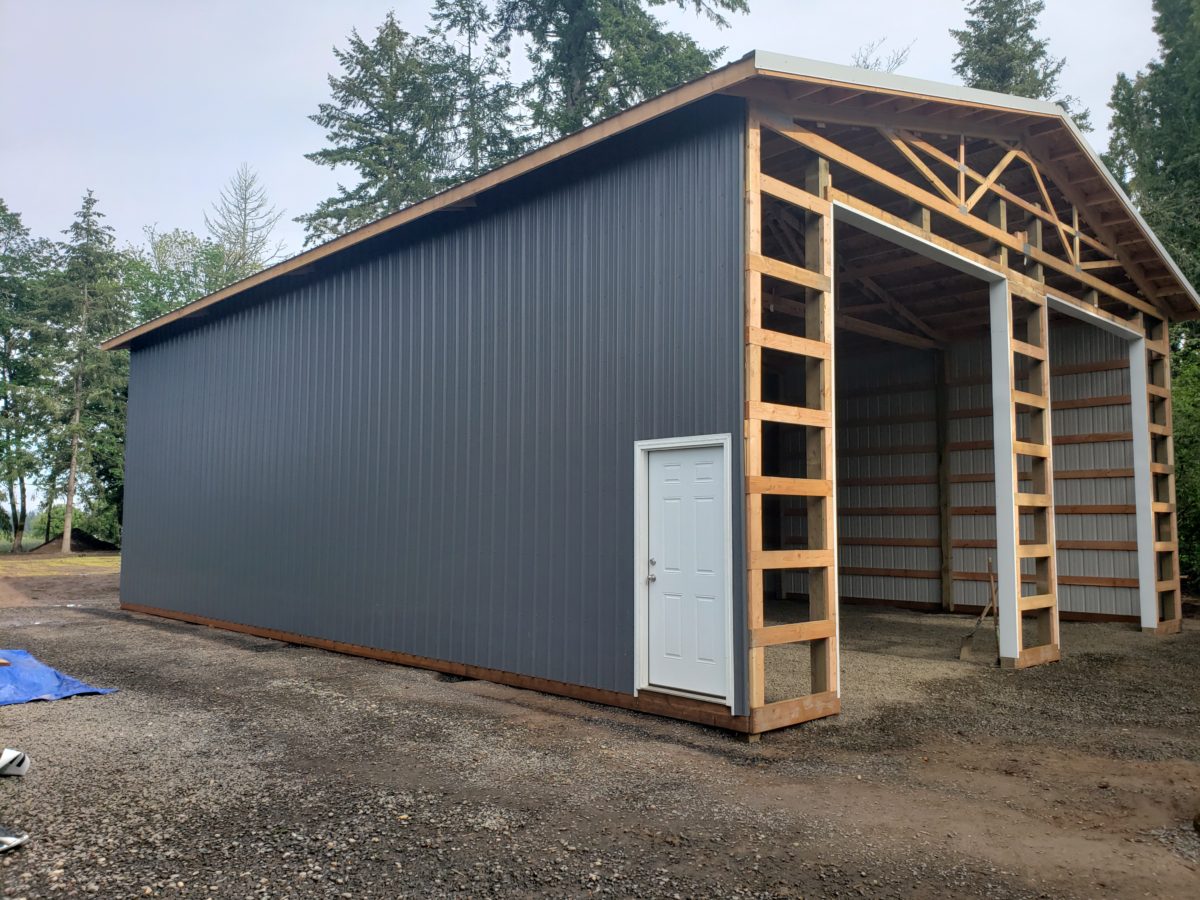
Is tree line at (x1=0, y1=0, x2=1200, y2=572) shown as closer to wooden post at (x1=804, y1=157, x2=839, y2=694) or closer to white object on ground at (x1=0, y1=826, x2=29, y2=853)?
wooden post at (x1=804, y1=157, x2=839, y2=694)

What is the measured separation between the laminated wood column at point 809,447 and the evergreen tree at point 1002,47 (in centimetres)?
2053

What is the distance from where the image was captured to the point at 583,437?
6.77 m

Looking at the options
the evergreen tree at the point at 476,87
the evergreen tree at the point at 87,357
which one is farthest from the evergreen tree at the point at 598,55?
the evergreen tree at the point at 87,357

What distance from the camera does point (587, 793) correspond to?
439cm

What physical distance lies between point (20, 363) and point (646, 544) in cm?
3142

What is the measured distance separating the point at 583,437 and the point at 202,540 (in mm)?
7075

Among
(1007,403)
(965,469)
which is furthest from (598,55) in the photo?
(1007,403)

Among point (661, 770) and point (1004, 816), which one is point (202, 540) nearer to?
point (661, 770)

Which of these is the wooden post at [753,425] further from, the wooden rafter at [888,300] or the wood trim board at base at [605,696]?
the wooden rafter at [888,300]

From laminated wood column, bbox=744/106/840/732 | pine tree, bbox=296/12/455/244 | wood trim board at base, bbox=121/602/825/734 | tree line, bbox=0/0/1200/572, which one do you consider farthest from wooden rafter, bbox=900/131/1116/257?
pine tree, bbox=296/12/455/244

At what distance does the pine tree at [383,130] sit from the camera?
25.6 metres

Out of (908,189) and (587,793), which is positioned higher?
(908,189)

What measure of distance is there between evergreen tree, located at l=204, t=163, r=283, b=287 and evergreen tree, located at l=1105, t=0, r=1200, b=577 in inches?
1193

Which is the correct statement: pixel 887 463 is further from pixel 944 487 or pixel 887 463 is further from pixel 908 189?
pixel 908 189
